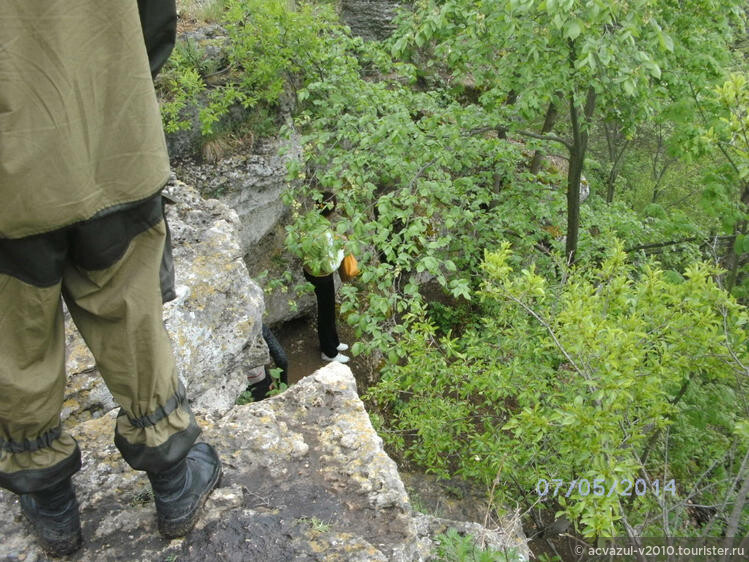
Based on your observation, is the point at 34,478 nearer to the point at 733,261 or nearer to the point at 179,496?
the point at 179,496

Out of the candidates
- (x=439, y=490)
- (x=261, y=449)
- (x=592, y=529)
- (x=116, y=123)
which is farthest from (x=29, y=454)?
(x=439, y=490)

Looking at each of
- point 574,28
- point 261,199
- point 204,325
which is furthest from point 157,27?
point 261,199

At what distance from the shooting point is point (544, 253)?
626cm

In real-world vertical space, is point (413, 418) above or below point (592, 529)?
below

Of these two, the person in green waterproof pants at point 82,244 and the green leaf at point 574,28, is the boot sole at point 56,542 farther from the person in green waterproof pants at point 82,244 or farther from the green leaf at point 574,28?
the green leaf at point 574,28

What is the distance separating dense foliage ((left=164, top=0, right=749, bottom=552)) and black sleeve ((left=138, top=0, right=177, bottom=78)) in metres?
1.81

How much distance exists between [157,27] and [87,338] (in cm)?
93

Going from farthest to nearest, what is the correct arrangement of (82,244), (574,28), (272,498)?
(574,28)
(272,498)
(82,244)

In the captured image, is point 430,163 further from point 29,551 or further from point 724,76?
point 29,551

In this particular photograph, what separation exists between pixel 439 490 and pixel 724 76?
4.66m

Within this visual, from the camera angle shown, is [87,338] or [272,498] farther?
[272,498]

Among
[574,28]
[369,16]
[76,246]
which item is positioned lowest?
[76,246]

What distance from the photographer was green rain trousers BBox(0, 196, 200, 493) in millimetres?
1395

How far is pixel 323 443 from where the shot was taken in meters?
2.20
